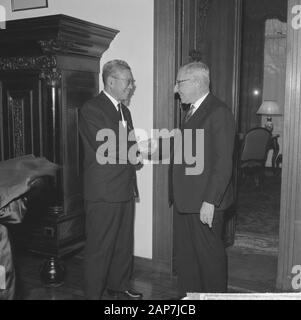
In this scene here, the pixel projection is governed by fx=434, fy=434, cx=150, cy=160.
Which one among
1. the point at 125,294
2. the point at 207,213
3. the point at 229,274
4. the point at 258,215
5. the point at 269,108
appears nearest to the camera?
the point at 207,213

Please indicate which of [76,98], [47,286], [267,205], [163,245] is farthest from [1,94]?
[267,205]

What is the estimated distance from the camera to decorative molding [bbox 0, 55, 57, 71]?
3.30 metres

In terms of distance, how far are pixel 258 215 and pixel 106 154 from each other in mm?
3482

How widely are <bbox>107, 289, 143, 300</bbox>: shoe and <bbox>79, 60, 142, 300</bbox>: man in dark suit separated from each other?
0.71 feet

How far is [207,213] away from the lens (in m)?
2.54

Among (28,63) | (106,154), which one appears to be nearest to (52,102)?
(28,63)

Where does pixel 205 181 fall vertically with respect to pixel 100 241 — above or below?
above

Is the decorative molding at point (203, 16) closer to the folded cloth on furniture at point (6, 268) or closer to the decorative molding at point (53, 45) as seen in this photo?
the decorative molding at point (53, 45)

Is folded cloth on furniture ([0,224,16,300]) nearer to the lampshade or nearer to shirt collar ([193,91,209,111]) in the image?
shirt collar ([193,91,209,111])

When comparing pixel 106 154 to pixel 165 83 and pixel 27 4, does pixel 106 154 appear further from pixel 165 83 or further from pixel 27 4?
pixel 27 4

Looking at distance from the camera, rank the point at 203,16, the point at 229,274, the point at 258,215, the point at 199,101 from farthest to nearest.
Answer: the point at 258,215
the point at 203,16
the point at 229,274
the point at 199,101

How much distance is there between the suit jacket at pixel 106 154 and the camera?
9.17 feet
